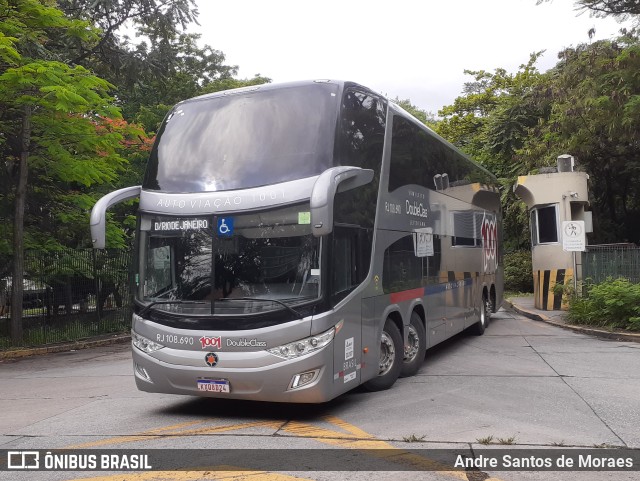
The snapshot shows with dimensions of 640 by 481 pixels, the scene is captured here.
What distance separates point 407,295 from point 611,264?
420 inches

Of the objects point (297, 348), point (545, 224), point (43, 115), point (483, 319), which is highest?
point (43, 115)

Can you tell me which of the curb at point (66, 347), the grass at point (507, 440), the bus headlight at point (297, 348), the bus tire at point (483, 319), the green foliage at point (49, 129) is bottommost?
the curb at point (66, 347)

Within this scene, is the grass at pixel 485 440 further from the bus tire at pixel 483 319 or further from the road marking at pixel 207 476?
the bus tire at pixel 483 319

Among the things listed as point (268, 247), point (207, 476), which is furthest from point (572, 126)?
point (207, 476)

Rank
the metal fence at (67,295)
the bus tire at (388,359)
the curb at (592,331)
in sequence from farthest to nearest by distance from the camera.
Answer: the metal fence at (67,295)
the curb at (592,331)
the bus tire at (388,359)

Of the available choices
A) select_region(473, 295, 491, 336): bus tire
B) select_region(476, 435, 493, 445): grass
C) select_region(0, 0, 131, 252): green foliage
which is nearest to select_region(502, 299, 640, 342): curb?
select_region(473, 295, 491, 336): bus tire

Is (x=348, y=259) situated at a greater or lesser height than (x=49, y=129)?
lesser

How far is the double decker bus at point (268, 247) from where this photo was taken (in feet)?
23.0

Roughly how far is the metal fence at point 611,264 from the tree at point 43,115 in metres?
13.3

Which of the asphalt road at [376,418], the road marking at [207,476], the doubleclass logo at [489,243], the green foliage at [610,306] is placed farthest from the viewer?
the doubleclass logo at [489,243]

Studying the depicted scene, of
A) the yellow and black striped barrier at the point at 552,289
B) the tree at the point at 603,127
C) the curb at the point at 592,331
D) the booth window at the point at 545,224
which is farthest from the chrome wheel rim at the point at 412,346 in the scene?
the tree at the point at 603,127

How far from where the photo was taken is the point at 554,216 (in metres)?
20.9

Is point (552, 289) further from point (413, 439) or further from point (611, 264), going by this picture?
point (413, 439)

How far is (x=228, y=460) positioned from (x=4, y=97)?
1151cm
